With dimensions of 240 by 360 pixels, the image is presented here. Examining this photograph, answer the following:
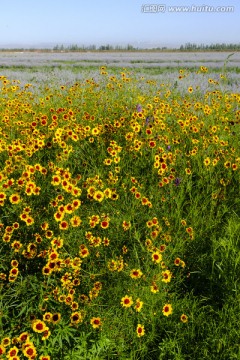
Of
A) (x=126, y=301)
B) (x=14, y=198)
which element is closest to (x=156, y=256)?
(x=126, y=301)

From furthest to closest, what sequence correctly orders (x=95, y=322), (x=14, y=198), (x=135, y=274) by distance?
1. (x=14, y=198)
2. (x=135, y=274)
3. (x=95, y=322)

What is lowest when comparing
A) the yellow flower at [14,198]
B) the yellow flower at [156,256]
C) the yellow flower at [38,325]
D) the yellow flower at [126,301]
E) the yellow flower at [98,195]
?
the yellow flower at [38,325]

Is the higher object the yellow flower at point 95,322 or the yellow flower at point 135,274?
the yellow flower at point 135,274

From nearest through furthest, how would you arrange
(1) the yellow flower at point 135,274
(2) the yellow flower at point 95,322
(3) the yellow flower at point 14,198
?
(2) the yellow flower at point 95,322, (1) the yellow flower at point 135,274, (3) the yellow flower at point 14,198

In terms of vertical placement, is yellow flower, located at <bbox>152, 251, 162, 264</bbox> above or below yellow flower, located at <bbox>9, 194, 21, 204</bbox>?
below

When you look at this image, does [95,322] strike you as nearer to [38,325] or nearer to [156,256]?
[38,325]

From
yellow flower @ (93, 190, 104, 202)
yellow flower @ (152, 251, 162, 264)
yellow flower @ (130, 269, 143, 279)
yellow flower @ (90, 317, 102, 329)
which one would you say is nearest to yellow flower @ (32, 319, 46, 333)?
yellow flower @ (90, 317, 102, 329)

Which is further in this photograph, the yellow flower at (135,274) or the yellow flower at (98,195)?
the yellow flower at (98,195)

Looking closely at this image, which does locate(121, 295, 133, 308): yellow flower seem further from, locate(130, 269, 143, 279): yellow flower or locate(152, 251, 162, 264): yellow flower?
locate(152, 251, 162, 264): yellow flower

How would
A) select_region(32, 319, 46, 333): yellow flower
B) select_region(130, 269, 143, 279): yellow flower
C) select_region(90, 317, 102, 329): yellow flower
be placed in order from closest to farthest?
select_region(32, 319, 46, 333): yellow flower, select_region(90, 317, 102, 329): yellow flower, select_region(130, 269, 143, 279): yellow flower

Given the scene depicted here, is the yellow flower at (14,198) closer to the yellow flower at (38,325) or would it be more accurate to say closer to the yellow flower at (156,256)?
the yellow flower at (38,325)

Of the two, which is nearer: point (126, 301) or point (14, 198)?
point (126, 301)

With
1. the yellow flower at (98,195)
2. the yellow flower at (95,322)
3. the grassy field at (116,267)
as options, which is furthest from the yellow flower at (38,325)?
the yellow flower at (98,195)

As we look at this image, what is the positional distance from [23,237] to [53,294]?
566mm
